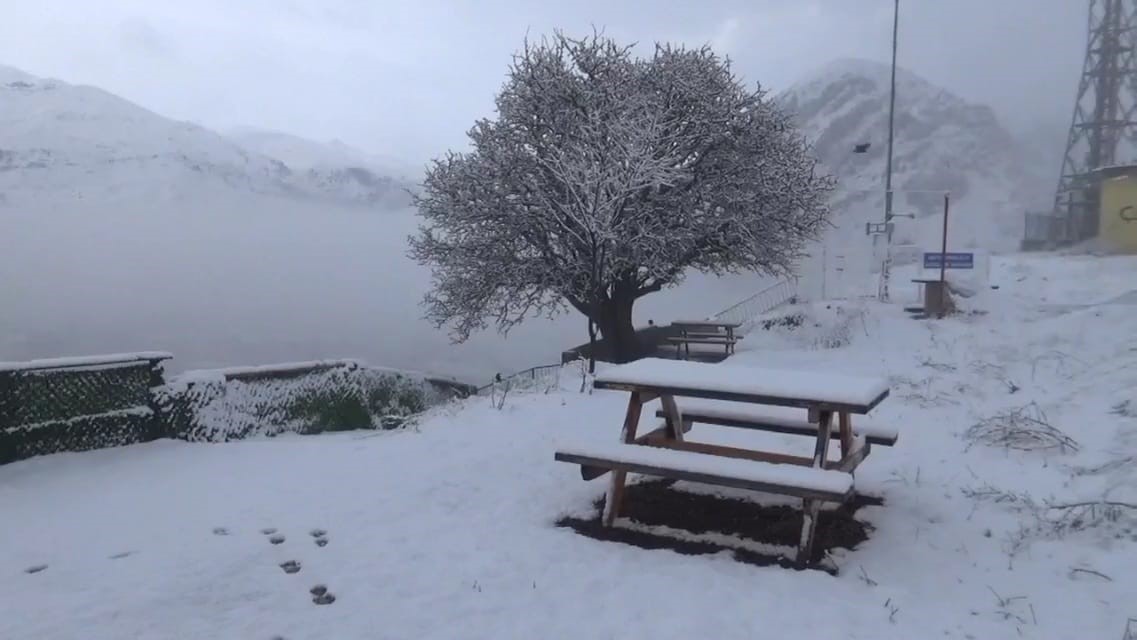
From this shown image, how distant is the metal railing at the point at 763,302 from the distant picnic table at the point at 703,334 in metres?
7.52

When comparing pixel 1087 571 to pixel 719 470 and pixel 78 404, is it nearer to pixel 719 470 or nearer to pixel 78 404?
pixel 719 470

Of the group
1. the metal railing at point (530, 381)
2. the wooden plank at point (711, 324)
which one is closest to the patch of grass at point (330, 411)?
the metal railing at point (530, 381)

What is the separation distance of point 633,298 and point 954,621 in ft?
51.3

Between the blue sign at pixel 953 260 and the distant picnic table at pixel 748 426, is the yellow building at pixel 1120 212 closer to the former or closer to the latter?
the blue sign at pixel 953 260

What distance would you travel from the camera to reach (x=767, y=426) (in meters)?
6.13

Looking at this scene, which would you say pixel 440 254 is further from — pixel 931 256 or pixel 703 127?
pixel 931 256

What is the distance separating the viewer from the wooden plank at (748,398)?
4713 millimetres

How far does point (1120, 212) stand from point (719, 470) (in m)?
37.2

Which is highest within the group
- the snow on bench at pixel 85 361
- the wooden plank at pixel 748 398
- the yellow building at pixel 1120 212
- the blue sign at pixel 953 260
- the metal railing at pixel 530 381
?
the yellow building at pixel 1120 212

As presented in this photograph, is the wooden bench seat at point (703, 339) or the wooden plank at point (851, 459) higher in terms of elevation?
the wooden plank at point (851, 459)

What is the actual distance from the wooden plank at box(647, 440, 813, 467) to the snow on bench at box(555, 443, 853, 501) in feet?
2.05

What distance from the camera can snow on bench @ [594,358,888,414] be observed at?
4789 mm

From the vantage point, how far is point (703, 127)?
1789 cm

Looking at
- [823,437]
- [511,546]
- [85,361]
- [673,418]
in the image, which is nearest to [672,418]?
[673,418]
